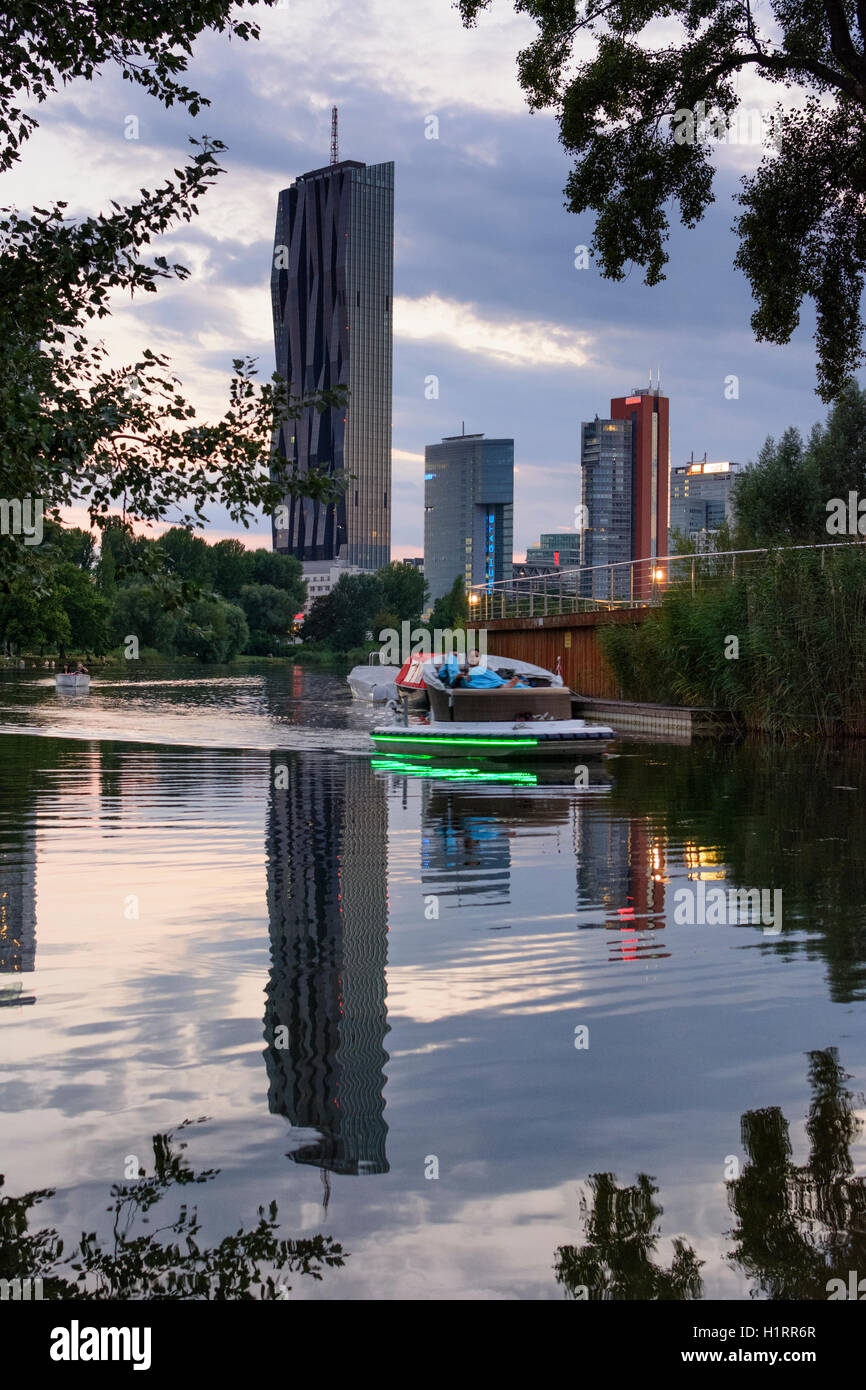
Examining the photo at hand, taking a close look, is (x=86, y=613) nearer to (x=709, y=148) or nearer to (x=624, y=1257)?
(x=709, y=148)

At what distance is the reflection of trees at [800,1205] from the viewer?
397cm

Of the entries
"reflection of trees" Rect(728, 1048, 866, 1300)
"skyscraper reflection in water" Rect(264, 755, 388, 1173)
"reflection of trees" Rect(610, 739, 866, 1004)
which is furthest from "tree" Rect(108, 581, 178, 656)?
"reflection of trees" Rect(728, 1048, 866, 1300)

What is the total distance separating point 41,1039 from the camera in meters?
6.32

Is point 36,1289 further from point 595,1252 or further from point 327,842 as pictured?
point 327,842

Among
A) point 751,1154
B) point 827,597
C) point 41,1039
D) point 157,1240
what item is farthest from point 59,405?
point 827,597

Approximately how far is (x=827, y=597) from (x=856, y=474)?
21.5 m

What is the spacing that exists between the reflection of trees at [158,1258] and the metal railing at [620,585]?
79.5 ft

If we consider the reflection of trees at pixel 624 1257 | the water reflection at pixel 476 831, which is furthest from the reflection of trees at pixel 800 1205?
the water reflection at pixel 476 831

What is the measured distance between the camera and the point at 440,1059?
19.7 ft

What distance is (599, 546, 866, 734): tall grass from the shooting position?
2672 cm

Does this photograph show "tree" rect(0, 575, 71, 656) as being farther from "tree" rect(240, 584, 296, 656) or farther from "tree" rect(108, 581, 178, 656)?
"tree" rect(240, 584, 296, 656)

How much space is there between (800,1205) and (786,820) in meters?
11.0

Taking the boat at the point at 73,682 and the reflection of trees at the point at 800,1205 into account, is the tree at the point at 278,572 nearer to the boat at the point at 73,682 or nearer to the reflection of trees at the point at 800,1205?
the boat at the point at 73,682

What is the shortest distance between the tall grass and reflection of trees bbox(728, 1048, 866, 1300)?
2227 centimetres
